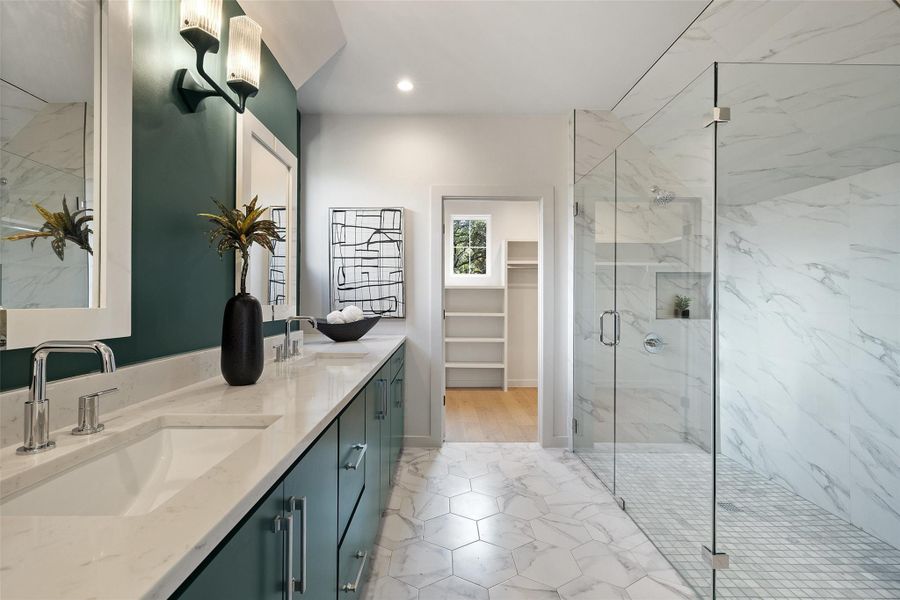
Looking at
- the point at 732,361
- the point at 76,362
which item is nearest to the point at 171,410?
the point at 76,362

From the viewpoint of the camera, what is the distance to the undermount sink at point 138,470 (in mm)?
761

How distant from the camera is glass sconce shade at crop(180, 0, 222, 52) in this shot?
1382 mm

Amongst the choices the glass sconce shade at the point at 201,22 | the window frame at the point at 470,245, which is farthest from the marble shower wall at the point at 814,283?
the window frame at the point at 470,245

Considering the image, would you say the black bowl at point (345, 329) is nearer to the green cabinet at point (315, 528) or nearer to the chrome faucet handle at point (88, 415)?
the green cabinet at point (315, 528)

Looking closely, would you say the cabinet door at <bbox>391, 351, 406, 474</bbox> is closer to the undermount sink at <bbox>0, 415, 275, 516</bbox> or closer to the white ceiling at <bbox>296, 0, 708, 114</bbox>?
the undermount sink at <bbox>0, 415, 275, 516</bbox>

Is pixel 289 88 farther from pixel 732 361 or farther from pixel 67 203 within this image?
pixel 732 361

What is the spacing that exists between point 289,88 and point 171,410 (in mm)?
2159

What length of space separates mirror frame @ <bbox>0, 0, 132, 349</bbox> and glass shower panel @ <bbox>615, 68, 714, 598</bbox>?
6.50 feet

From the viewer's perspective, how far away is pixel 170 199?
1408 millimetres

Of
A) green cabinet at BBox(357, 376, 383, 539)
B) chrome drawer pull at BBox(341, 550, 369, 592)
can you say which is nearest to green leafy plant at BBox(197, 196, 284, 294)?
green cabinet at BBox(357, 376, 383, 539)

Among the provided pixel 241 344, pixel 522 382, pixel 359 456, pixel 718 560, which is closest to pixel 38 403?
pixel 241 344

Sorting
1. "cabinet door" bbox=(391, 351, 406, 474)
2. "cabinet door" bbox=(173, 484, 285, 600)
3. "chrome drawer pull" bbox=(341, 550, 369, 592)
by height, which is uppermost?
"cabinet door" bbox=(173, 484, 285, 600)

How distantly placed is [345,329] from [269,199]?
3.27 feet

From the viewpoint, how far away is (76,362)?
3.38ft
